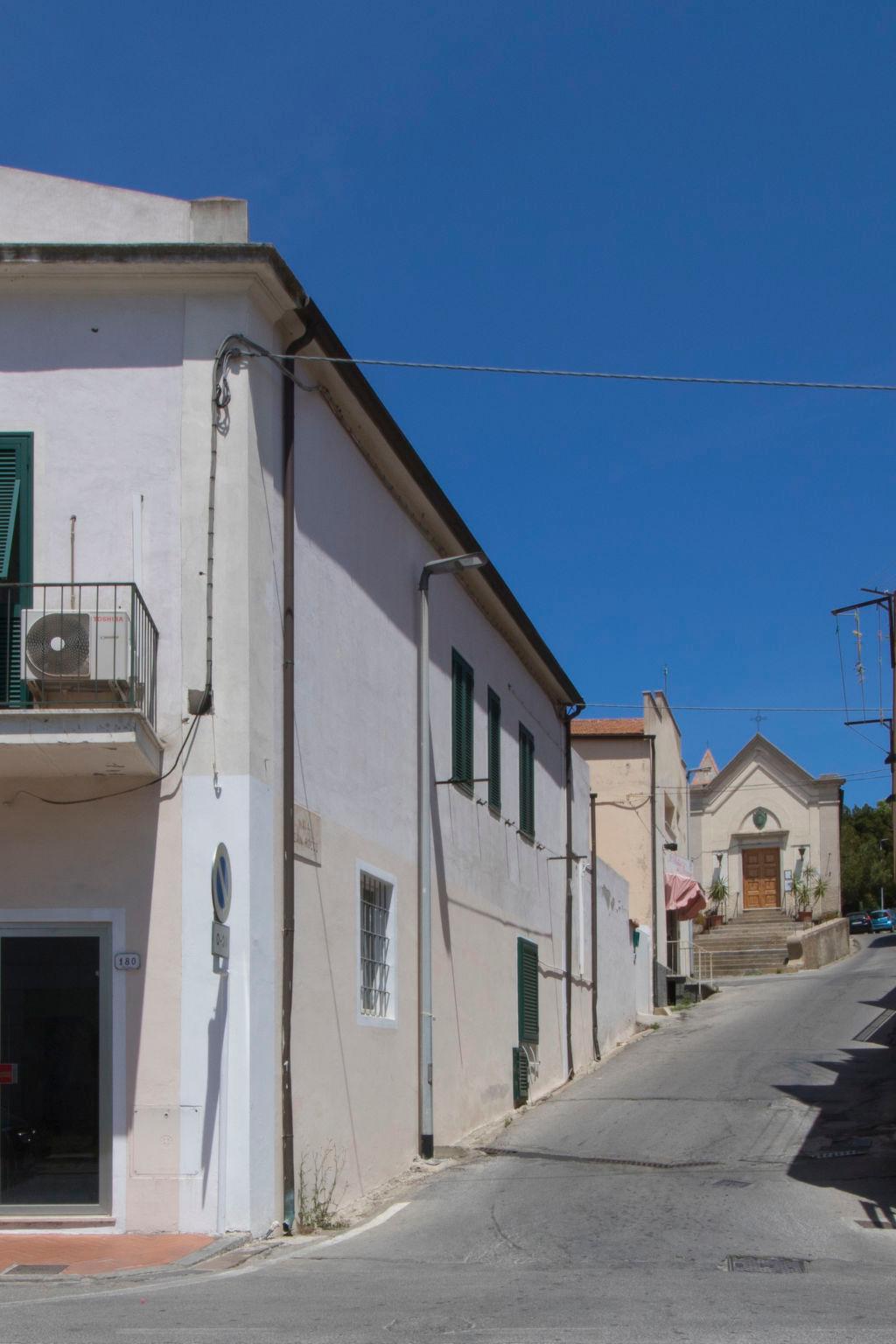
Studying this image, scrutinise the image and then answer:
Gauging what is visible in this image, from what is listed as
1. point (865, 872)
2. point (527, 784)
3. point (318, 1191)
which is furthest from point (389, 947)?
point (865, 872)

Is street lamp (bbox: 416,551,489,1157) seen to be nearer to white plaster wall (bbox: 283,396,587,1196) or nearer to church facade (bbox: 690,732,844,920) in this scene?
white plaster wall (bbox: 283,396,587,1196)

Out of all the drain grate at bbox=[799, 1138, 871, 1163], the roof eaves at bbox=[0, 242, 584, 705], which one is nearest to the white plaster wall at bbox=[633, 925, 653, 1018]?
the drain grate at bbox=[799, 1138, 871, 1163]

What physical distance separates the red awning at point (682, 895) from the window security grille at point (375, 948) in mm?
23545

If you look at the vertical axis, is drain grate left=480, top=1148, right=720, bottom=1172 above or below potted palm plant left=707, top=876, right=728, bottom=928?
below

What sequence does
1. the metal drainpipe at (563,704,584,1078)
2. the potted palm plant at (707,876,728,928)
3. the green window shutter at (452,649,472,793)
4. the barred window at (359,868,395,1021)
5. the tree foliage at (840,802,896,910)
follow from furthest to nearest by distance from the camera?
the tree foliage at (840,802,896,910) → the potted palm plant at (707,876,728,928) → the metal drainpipe at (563,704,584,1078) → the green window shutter at (452,649,472,793) → the barred window at (359,868,395,1021)

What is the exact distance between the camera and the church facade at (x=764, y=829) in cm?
5859

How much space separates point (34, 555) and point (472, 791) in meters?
8.17

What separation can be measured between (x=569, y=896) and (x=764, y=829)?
37.4 m

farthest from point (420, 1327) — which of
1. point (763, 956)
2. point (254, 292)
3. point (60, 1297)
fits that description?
point (763, 956)

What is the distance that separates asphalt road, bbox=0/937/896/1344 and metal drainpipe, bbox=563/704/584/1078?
233cm

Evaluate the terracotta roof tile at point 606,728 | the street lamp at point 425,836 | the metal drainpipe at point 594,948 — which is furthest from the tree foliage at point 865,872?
the street lamp at point 425,836

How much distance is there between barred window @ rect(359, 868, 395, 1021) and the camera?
13664 mm

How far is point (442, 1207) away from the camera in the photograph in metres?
12.2

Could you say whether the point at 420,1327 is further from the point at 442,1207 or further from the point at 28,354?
the point at 28,354
